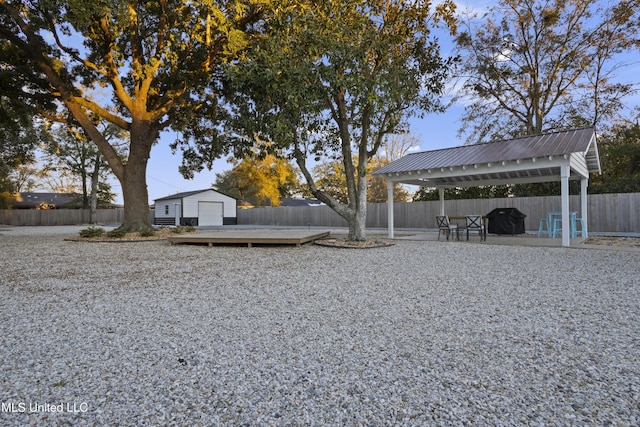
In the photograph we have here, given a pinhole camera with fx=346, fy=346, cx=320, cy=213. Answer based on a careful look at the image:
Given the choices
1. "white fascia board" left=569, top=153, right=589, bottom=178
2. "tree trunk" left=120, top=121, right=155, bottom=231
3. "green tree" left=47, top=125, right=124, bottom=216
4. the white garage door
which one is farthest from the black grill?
"green tree" left=47, top=125, right=124, bottom=216

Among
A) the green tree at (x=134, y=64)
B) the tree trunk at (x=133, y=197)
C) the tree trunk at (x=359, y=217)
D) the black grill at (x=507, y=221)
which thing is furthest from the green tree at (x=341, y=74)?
the tree trunk at (x=133, y=197)

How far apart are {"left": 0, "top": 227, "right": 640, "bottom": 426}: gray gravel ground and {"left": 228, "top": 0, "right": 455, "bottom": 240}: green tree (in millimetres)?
4325

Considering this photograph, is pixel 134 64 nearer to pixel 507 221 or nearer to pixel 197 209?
pixel 507 221

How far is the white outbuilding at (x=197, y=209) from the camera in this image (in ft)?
83.0

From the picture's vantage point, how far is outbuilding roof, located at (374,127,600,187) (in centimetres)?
878

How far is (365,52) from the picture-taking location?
7414mm

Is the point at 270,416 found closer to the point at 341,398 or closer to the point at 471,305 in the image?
the point at 341,398

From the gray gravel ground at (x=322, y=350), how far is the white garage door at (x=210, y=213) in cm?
2157

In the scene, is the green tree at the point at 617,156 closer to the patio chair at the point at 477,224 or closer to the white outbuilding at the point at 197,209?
the patio chair at the point at 477,224

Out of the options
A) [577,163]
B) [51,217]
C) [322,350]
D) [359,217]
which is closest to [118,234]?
[359,217]

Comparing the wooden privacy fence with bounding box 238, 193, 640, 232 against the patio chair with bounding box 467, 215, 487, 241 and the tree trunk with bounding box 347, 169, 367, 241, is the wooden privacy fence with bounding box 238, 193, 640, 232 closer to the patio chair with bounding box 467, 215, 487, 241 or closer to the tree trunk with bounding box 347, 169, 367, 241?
the patio chair with bounding box 467, 215, 487, 241

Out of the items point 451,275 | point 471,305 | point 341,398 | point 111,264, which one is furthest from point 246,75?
point 341,398

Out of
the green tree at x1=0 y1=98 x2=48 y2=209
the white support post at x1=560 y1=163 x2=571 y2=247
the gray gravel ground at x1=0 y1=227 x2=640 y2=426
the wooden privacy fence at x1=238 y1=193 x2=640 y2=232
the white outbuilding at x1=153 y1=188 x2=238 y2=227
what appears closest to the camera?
the gray gravel ground at x1=0 y1=227 x2=640 y2=426

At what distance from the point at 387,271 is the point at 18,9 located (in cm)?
1240
